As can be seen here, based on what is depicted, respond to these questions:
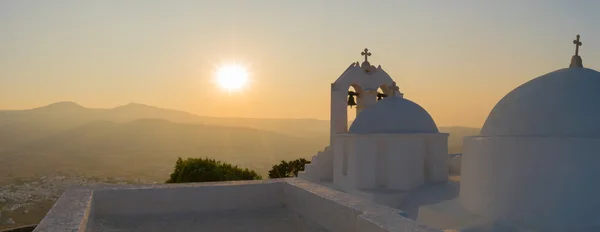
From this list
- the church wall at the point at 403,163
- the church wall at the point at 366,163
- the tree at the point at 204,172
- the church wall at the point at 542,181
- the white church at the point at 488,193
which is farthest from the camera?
the tree at the point at 204,172

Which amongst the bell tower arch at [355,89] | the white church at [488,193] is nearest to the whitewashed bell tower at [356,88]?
the bell tower arch at [355,89]

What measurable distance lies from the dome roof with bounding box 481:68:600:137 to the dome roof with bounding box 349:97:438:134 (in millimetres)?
4737

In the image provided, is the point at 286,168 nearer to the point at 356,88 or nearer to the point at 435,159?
the point at 356,88

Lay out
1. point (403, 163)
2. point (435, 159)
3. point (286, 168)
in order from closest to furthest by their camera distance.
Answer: point (403, 163) < point (435, 159) < point (286, 168)

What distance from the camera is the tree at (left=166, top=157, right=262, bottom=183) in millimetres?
19344

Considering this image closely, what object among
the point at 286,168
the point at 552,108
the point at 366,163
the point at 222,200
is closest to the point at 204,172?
the point at 286,168

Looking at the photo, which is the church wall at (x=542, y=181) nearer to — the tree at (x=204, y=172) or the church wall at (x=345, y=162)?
the church wall at (x=345, y=162)

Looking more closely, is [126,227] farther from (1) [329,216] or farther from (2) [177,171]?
(2) [177,171]

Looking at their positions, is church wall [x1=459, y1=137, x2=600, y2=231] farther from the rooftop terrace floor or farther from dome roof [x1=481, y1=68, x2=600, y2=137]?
the rooftop terrace floor

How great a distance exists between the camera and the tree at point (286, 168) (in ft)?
74.6

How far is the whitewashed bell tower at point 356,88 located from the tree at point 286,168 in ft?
28.1

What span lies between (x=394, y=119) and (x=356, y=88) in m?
2.62

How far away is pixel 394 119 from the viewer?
12.5 meters

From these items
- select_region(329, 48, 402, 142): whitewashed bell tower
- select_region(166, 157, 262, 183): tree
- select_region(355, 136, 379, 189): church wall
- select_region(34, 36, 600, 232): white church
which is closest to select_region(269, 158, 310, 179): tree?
select_region(166, 157, 262, 183): tree
